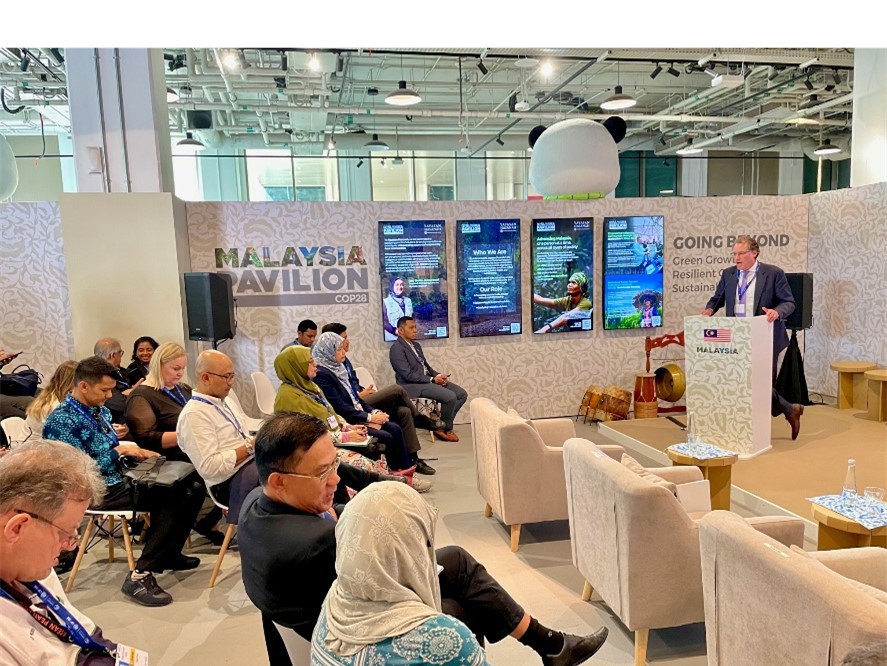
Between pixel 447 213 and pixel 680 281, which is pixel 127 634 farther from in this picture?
pixel 680 281

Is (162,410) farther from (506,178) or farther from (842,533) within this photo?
(506,178)

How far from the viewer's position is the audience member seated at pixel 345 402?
5.02m

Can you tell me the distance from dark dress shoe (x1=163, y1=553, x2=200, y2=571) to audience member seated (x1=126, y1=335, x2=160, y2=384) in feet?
6.14

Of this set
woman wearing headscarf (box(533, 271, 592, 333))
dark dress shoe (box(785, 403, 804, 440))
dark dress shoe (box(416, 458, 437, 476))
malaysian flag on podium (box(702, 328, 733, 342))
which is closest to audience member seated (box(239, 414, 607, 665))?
dark dress shoe (box(416, 458, 437, 476))

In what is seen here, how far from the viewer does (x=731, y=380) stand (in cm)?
535

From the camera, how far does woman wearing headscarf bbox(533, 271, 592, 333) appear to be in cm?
724

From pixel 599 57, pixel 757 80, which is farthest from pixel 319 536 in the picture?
pixel 757 80

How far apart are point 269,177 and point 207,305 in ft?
25.5

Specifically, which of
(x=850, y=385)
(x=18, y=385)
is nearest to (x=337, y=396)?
(x=18, y=385)

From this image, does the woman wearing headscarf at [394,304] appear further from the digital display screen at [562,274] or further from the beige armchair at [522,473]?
the beige armchair at [522,473]

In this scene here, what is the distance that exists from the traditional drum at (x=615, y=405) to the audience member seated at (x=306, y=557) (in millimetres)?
4442

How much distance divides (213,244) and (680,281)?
5.41 meters

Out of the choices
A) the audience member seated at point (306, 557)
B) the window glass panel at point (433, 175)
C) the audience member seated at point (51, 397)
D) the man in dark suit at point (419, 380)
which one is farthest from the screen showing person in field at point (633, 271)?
the window glass panel at point (433, 175)
